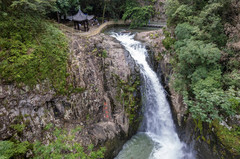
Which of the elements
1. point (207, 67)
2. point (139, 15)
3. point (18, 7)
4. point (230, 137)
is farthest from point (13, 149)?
point (139, 15)

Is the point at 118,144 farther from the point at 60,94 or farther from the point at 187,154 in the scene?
the point at 60,94

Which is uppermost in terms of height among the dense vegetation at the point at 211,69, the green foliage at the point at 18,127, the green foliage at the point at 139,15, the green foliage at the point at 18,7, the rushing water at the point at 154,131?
the green foliage at the point at 139,15

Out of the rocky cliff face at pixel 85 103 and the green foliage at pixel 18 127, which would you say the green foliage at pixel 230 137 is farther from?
the green foliage at pixel 18 127

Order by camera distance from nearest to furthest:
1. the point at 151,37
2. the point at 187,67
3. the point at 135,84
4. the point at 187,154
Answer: the point at 187,67, the point at 187,154, the point at 135,84, the point at 151,37

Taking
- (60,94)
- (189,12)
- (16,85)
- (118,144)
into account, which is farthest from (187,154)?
(16,85)

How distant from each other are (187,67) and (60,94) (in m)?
8.46

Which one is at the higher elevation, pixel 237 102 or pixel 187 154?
pixel 237 102

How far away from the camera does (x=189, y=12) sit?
33.3 feet

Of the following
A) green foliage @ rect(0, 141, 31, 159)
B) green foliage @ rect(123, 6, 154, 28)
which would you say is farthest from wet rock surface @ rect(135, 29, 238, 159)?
green foliage @ rect(0, 141, 31, 159)

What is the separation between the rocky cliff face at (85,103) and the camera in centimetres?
668

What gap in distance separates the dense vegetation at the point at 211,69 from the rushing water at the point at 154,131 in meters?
3.21

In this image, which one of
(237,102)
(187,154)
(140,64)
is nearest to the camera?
(237,102)

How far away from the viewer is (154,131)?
11.9 m

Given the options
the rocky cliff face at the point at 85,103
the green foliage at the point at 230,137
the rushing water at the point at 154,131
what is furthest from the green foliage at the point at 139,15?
the green foliage at the point at 230,137
